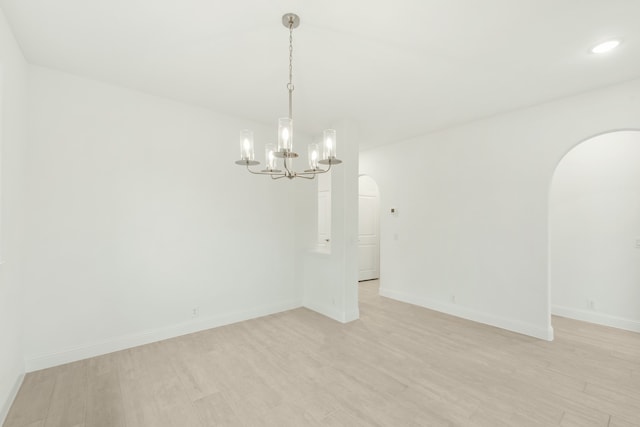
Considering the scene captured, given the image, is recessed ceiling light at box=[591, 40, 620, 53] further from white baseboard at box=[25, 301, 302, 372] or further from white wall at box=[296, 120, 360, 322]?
white baseboard at box=[25, 301, 302, 372]

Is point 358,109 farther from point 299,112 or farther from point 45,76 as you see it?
point 45,76

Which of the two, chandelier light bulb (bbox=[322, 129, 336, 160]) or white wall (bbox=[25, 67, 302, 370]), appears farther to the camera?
white wall (bbox=[25, 67, 302, 370])

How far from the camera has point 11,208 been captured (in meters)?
2.32

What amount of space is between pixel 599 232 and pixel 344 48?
173 inches

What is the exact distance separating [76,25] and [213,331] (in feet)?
11.2

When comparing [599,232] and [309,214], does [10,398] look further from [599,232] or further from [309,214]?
[599,232]

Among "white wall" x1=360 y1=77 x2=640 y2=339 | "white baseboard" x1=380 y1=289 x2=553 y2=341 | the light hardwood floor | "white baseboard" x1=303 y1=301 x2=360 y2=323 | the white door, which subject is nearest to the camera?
the light hardwood floor

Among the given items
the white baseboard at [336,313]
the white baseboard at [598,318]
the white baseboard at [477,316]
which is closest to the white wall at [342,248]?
the white baseboard at [336,313]

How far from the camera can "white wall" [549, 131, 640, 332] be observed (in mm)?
3762

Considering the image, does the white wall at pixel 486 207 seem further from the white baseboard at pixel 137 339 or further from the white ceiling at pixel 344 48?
the white baseboard at pixel 137 339

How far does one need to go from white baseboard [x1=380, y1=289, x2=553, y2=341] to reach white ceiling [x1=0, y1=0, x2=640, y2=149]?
282 centimetres

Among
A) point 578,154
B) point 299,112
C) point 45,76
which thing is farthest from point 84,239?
point 578,154

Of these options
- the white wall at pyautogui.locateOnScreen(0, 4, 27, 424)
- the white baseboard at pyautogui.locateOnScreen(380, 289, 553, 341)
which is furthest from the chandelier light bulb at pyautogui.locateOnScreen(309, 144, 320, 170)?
the white baseboard at pyautogui.locateOnScreen(380, 289, 553, 341)

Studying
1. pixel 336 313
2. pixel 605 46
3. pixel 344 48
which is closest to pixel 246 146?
pixel 344 48
